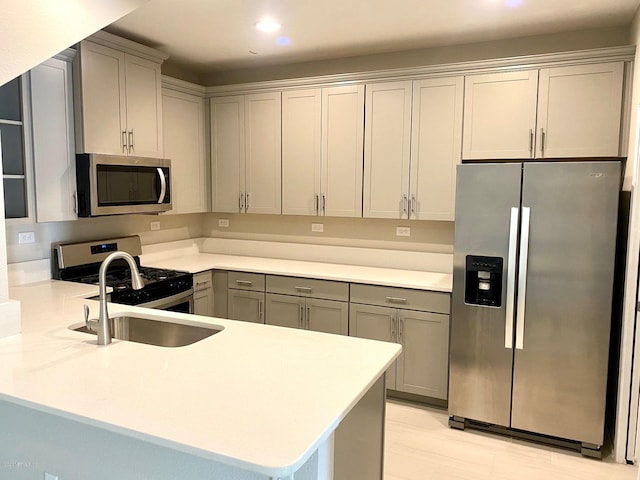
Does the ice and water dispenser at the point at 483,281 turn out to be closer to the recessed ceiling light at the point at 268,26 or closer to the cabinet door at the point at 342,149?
the cabinet door at the point at 342,149

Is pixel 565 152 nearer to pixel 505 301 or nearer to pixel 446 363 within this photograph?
pixel 505 301

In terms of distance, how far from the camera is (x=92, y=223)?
11.7 feet

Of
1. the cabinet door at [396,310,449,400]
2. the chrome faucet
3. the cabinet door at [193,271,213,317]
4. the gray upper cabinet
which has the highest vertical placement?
the gray upper cabinet

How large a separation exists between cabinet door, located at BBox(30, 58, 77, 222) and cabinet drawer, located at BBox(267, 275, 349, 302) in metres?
1.47

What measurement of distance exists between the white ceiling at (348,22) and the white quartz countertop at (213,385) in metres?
1.95

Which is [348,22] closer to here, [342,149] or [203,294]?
[342,149]

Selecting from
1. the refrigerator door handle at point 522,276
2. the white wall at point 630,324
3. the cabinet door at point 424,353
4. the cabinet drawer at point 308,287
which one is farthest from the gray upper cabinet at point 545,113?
the cabinet drawer at point 308,287

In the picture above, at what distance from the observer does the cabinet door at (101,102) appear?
3.04m

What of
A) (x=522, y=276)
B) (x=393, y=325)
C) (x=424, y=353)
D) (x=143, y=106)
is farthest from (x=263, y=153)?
(x=522, y=276)

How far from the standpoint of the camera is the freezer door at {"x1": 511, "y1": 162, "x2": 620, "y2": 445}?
2672mm

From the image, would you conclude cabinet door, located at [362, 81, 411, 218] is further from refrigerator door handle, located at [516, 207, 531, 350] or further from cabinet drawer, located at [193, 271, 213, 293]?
cabinet drawer, located at [193, 271, 213, 293]

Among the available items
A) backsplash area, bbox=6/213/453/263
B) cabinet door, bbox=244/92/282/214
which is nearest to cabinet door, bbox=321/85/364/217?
backsplash area, bbox=6/213/453/263

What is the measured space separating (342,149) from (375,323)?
4.50 ft

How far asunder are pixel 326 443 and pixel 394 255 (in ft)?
8.73
